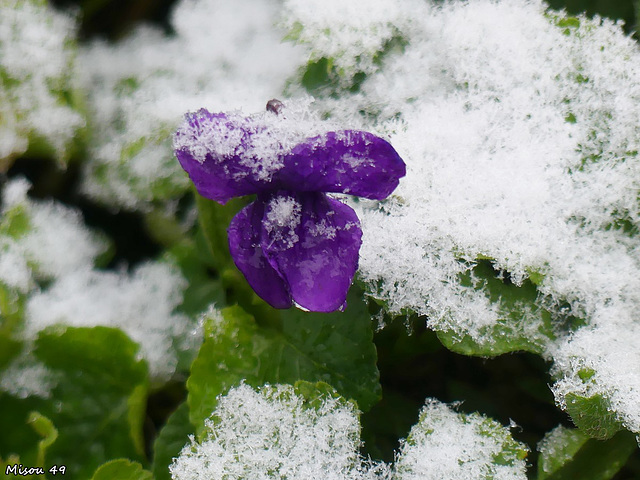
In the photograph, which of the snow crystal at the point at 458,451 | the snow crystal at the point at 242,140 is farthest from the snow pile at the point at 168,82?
the snow crystal at the point at 458,451

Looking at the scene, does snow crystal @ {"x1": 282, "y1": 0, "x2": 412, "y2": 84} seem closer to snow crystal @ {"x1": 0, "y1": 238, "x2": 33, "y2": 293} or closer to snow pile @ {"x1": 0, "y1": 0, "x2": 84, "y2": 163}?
snow pile @ {"x1": 0, "y1": 0, "x2": 84, "y2": 163}

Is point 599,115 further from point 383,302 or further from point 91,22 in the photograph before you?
point 91,22

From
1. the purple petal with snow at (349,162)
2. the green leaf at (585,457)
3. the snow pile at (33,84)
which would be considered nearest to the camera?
the purple petal with snow at (349,162)

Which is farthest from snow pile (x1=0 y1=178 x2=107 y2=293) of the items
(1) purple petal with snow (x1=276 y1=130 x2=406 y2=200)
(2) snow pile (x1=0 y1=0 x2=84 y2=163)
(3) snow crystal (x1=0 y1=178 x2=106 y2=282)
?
(1) purple petal with snow (x1=276 y1=130 x2=406 y2=200)

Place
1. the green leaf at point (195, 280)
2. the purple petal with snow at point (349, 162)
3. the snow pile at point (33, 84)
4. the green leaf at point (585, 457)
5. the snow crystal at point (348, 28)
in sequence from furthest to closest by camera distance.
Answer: the snow pile at point (33, 84), the green leaf at point (195, 280), the snow crystal at point (348, 28), the green leaf at point (585, 457), the purple petal with snow at point (349, 162)

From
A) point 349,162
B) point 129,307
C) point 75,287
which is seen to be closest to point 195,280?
point 129,307

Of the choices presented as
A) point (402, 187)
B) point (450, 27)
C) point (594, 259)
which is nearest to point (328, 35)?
point (450, 27)

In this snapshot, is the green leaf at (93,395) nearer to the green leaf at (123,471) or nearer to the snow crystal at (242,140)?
the green leaf at (123,471)
